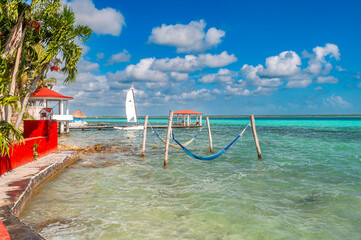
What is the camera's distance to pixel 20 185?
20.1ft

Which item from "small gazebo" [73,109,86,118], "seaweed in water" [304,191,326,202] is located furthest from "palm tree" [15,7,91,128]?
"small gazebo" [73,109,86,118]

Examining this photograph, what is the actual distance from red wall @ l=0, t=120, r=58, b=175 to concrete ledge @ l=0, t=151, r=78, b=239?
0.72 feet

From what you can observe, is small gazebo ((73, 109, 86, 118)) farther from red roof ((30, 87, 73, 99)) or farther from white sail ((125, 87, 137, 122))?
red roof ((30, 87, 73, 99))

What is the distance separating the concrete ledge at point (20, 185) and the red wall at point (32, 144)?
8.6 inches

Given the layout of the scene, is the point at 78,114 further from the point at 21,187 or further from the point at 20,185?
the point at 21,187

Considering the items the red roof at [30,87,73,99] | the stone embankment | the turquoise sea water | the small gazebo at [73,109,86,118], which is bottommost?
the turquoise sea water

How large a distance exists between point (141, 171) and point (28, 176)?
4.52m

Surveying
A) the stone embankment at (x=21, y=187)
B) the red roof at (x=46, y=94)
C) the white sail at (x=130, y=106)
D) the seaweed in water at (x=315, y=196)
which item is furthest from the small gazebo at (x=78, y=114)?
the seaweed in water at (x=315, y=196)

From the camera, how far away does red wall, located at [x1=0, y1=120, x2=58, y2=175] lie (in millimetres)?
7496

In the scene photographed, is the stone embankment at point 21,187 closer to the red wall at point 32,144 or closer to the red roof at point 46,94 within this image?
the red wall at point 32,144

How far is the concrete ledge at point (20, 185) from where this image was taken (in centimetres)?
414

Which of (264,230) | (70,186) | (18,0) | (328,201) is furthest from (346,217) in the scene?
(18,0)

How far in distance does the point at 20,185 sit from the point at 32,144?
3.57 meters

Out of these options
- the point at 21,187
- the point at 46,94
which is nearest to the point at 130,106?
the point at 46,94
